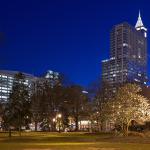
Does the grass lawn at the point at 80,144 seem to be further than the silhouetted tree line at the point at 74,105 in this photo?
No

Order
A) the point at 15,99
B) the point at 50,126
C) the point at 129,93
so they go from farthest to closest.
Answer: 1. the point at 50,126
2. the point at 15,99
3. the point at 129,93

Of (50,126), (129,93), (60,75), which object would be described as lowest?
(50,126)

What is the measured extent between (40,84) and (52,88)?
18.4ft

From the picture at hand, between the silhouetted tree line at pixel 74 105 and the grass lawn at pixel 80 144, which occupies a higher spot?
the silhouetted tree line at pixel 74 105

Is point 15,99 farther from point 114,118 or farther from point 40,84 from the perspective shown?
point 40,84

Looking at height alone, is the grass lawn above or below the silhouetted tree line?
below

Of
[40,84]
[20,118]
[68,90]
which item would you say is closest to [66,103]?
[68,90]

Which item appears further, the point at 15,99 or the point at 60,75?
the point at 60,75

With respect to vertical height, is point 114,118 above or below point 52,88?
below

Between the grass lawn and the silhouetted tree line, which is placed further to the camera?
the silhouetted tree line

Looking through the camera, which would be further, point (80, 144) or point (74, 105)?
point (74, 105)

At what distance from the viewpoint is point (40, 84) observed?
4424 inches

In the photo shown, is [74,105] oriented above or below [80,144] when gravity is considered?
above

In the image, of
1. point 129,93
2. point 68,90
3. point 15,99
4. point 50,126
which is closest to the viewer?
point 129,93
